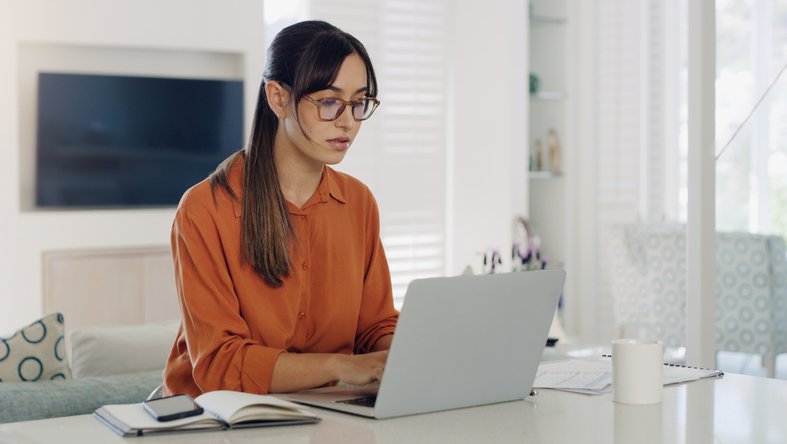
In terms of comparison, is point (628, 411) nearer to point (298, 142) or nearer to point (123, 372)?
A: point (298, 142)

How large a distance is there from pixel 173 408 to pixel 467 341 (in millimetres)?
420

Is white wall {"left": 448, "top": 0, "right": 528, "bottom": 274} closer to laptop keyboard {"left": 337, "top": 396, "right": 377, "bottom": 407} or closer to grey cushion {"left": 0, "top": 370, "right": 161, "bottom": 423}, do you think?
grey cushion {"left": 0, "top": 370, "right": 161, "bottom": 423}

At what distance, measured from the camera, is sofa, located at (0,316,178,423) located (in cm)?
223

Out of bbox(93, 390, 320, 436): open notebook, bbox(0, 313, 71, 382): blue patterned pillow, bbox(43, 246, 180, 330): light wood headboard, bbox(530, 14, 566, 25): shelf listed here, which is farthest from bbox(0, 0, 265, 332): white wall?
bbox(93, 390, 320, 436): open notebook

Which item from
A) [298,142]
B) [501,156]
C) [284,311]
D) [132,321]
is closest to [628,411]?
[284,311]

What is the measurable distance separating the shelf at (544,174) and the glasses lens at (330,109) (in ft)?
15.1

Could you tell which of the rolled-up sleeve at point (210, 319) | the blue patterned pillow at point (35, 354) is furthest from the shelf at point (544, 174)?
the rolled-up sleeve at point (210, 319)

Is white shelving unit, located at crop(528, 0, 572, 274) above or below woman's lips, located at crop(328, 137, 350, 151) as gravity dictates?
above

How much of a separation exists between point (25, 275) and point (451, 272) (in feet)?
8.30

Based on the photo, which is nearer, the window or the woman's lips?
the woman's lips

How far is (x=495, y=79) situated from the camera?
6242 millimetres

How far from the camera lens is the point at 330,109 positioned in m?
→ 1.78

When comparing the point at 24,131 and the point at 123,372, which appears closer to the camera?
the point at 123,372

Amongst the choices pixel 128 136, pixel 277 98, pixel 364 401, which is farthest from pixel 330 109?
pixel 128 136
